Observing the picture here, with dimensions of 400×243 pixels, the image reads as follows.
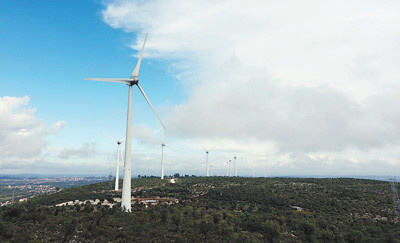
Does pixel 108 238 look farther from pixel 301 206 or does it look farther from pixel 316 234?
pixel 301 206

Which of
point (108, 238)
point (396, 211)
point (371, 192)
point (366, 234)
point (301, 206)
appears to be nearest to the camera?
point (108, 238)

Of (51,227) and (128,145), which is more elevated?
(128,145)

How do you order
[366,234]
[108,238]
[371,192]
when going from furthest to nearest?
[371,192], [366,234], [108,238]

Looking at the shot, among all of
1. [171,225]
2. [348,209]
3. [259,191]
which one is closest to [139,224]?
[171,225]

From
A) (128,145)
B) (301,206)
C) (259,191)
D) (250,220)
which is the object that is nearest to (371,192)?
(301,206)

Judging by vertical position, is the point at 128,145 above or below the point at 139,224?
above

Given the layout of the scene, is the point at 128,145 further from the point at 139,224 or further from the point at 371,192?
the point at 371,192

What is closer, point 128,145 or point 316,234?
point 316,234

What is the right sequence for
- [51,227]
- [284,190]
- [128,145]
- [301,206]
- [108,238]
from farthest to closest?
[284,190] < [301,206] < [128,145] < [51,227] < [108,238]

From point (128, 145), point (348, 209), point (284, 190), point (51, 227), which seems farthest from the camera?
point (284, 190)
